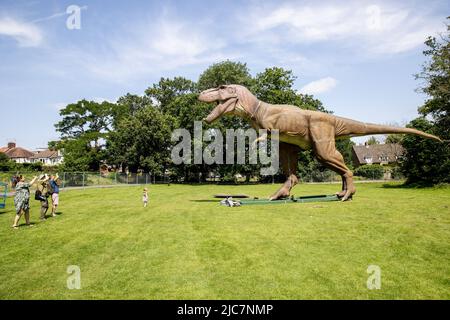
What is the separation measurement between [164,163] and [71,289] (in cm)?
4289

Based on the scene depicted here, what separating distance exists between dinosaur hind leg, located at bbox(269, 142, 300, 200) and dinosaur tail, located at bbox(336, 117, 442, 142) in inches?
92.7

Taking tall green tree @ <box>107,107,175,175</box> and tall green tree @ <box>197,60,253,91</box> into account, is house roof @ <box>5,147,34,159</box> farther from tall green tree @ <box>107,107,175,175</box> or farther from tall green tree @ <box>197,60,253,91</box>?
tall green tree @ <box>197,60,253,91</box>

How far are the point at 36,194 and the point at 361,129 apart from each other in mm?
15142

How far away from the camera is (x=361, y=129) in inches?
631

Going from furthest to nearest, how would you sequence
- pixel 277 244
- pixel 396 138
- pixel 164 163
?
pixel 396 138 < pixel 164 163 < pixel 277 244

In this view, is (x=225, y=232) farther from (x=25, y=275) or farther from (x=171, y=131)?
(x=171, y=131)

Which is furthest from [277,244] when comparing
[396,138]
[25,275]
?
[396,138]

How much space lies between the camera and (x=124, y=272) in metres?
6.56

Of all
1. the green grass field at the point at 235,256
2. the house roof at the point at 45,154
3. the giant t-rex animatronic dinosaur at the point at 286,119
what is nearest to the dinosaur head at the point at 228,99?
the giant t-rex animatronic dinosaur at the point at 286,119

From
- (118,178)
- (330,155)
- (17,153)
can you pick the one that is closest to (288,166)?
(330,155)

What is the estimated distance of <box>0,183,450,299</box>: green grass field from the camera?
18.5 ft

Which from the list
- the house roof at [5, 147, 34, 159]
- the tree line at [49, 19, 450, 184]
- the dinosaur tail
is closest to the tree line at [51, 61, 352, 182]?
the tree line at [49, 19, 450, 184]

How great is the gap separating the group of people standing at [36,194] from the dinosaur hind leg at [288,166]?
1026cm
